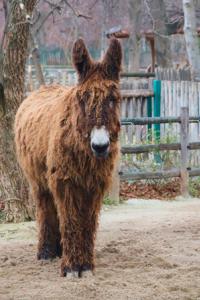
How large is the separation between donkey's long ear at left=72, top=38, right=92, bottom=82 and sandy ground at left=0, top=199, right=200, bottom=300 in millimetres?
1950

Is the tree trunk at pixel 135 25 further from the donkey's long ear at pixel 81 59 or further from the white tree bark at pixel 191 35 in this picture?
the donkey's long ear at pixel 81 59

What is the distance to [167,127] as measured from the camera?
14.9 metres

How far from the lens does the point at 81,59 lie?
21.2 feet

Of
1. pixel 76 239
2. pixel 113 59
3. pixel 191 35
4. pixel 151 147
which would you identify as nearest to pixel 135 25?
pixel 191 35

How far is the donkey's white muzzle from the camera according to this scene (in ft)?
19.9

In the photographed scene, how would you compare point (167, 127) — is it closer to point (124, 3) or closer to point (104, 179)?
point (104, 179)

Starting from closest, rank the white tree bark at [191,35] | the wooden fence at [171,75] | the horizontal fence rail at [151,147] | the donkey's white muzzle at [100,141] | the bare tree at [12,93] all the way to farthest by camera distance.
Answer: the donkey's white muzzle at [100,141] → the bare tree at [12,93] → the horizontal fence rail at [151,147] → the wooden fence at [171,75] → the white tree bark at [191,35]

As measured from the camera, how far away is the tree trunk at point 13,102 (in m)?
9.98

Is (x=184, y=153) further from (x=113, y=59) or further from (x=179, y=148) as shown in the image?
(x=113, y=59)

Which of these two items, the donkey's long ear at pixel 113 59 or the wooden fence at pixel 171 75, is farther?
the wooden fence at pixel 171 75

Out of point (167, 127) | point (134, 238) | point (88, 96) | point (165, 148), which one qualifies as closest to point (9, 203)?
point (134, 238)

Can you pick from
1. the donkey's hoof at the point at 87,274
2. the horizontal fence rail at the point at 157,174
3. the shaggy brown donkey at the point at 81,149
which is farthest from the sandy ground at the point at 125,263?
the horizontal fence rail at the point at 157,174

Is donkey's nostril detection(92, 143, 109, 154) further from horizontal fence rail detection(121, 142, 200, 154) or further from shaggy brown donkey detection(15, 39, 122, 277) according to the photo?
horizontal fence rail detection(121, 142, 200, 154)

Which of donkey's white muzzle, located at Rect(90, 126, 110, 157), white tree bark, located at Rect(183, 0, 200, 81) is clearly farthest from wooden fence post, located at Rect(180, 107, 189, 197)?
white tree bark, located at Rect(183, 0, 200, 81)
